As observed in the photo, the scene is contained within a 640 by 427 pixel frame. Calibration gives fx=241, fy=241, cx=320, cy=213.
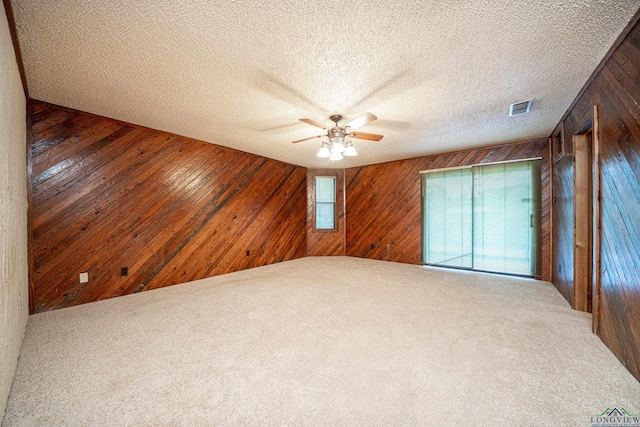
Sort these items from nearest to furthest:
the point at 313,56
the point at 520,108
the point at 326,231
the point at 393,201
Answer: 1. the point at 313,56
2. the point at 520,108
3. the point at 393,201
4. the point at 326,231

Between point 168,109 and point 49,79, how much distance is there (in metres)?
0.96

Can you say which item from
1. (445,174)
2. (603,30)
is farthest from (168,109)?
(445,174)

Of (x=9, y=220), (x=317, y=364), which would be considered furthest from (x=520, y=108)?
(x=9, y=220)

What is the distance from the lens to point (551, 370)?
66.1 inches

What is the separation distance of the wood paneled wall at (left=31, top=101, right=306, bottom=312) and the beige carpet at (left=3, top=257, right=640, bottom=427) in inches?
19.3

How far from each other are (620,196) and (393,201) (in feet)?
12.6

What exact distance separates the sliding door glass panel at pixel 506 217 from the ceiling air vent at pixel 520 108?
1716 mm

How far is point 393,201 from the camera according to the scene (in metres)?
5.59

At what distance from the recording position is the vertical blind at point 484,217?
4.16 metres

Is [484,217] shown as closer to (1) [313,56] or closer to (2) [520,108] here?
(2) [520,108]

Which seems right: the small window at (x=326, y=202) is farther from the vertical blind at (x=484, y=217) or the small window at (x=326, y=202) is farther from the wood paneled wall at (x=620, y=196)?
the wood paneled wall at (x=620, y=196)

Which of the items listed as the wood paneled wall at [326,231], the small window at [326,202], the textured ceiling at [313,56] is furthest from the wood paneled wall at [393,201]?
the textured ceiling at [313,56]

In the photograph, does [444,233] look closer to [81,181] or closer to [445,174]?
[445,174]

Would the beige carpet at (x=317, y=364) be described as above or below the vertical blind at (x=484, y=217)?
below
